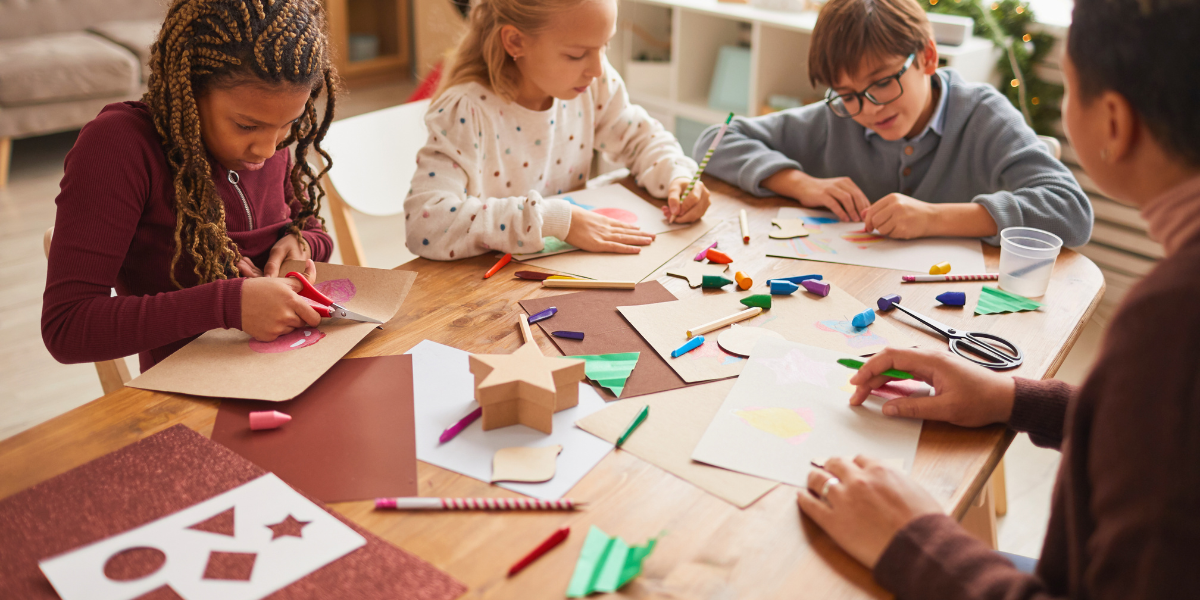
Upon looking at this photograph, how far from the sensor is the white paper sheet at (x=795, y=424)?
811 millimetres

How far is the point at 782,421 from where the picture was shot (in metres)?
0.87

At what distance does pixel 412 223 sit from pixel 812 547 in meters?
0.86

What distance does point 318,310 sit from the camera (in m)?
1.05

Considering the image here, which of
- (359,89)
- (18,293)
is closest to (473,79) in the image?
(18,293)

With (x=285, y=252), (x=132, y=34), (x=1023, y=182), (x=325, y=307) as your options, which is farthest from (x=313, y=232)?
(x=132, y=34)

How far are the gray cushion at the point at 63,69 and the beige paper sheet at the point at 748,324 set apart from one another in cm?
350

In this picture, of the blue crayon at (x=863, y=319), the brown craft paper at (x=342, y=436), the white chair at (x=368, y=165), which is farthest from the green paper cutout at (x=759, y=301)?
the white chair at (x=368, y=165)

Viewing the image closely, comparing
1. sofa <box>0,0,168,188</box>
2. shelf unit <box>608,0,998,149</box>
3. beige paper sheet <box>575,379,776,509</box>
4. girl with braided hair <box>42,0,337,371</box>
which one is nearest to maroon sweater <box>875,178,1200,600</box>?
beige paper sheet <box>575,379,776,509</box>

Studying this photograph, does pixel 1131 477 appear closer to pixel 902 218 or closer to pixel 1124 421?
pixel 1124 421

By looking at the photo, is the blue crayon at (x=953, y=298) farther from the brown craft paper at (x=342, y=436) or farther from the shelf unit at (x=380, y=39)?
the shelf unit at (x=380, y=39)

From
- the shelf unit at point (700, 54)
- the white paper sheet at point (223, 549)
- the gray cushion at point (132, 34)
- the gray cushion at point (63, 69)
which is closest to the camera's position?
the white paper sheet at point (223, 549)

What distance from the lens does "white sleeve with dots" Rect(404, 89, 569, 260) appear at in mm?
1284

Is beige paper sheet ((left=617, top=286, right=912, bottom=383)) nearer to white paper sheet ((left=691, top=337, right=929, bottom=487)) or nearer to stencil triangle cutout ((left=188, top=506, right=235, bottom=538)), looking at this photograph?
white paper sheet ((left=691, top=337, right=929, bottom=487))

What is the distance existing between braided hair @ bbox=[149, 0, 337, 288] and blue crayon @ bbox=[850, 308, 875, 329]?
2.69ft
